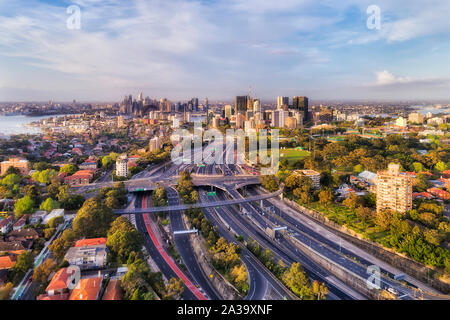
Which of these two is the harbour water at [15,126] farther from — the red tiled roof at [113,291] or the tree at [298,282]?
the tree at [298,282]

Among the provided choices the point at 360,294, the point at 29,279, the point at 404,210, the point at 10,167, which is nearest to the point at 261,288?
the point at 360,294

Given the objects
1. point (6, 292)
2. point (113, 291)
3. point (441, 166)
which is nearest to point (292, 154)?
point (441, 166)

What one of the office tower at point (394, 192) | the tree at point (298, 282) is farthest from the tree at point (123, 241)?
the office tower at point (394, 192)

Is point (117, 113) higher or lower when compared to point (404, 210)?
higher

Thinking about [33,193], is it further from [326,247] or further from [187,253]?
[326,247]

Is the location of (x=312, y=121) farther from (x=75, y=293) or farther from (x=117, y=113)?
(x=75, y=293)

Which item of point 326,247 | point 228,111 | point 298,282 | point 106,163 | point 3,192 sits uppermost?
point 228,111
